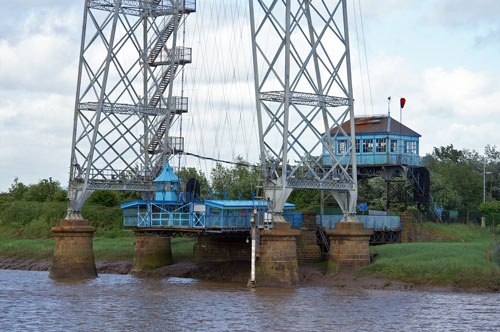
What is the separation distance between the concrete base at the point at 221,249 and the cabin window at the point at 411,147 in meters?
18.2

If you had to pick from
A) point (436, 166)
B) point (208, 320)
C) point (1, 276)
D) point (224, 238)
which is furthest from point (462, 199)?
point (208, 320)

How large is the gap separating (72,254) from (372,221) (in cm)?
2082

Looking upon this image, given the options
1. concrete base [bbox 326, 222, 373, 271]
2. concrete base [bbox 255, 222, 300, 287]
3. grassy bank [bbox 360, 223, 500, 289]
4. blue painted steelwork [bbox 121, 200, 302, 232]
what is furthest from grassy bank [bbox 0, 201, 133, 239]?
concrete base [bbox 255, 222, 300, 287]

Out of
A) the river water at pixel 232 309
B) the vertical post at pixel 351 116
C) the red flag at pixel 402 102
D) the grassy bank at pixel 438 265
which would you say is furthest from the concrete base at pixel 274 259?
the red flag at pixel 402 102

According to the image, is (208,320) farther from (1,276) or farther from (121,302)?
(1,276)

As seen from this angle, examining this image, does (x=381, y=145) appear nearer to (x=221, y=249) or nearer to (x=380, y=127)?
(x=380, y=127)

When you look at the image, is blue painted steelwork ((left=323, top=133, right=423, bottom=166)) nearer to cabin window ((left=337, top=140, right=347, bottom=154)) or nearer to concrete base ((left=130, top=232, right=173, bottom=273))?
Result: cabin window ((left=337, top=140, right=347, bottom=154))

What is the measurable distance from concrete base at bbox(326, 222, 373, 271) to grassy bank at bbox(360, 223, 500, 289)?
1.01 meters

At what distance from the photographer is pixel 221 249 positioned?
61.6m

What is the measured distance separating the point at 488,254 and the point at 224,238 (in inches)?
755

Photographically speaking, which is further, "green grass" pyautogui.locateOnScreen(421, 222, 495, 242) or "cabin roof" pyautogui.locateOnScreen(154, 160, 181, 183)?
"green grass" pyautogui.locateOnScreen(421, 222, 495, 242)

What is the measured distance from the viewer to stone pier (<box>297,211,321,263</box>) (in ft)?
185

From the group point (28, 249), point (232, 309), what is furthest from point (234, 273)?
point (28, 249)

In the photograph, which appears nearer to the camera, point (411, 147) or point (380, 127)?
point (380, 127)
